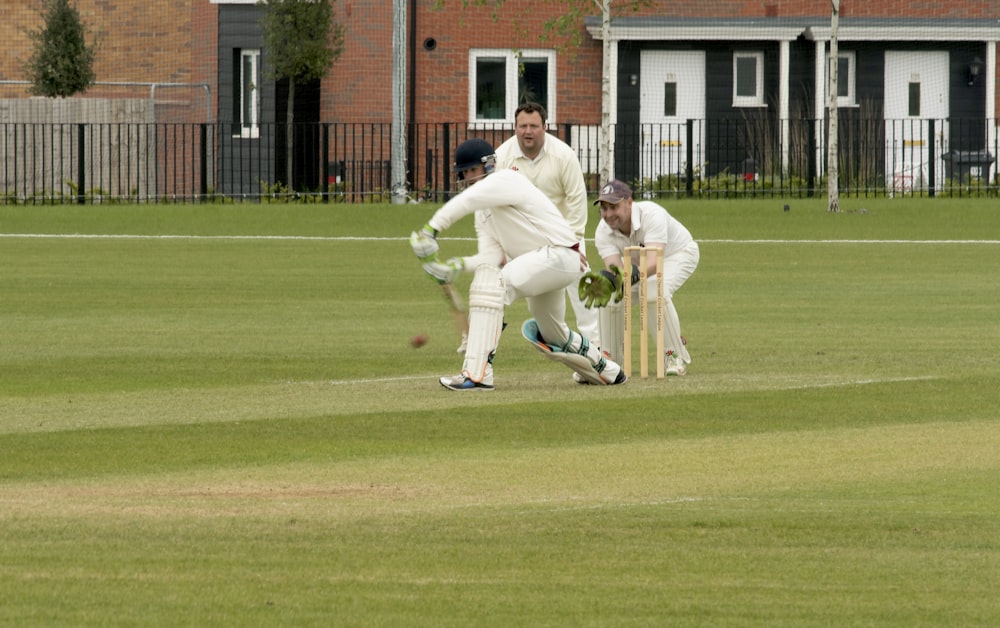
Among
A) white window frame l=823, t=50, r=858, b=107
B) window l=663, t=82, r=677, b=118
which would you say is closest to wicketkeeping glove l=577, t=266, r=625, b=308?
window l=663, t=82, r=677, b=118

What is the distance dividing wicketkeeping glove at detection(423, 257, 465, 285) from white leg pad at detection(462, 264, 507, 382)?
14 centimetres

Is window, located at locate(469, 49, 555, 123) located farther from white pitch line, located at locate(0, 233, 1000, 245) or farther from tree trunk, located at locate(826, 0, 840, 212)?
white pitch line, located at locate(0, 233, 1000, 245)

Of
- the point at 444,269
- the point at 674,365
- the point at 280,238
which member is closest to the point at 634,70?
the point at 280,238

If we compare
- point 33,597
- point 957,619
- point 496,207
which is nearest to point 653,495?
point 957,619

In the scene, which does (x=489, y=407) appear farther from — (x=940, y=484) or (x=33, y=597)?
(x=33, y=597)

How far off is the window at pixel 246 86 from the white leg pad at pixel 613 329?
2572cm

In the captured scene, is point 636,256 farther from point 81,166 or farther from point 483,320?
point 81,166

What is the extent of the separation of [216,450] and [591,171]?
88.8 ft

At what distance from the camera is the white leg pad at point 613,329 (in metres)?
12.8

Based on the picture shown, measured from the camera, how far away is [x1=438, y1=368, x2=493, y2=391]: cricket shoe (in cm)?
1159

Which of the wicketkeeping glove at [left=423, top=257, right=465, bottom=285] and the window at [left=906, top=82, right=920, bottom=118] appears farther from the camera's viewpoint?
the window at [left=906, top=82, right=920, bottom=118]

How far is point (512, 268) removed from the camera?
37.6 ft

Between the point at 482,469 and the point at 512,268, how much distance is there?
3016 mm

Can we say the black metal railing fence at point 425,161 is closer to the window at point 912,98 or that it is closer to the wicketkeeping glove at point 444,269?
the window at point 912,98
